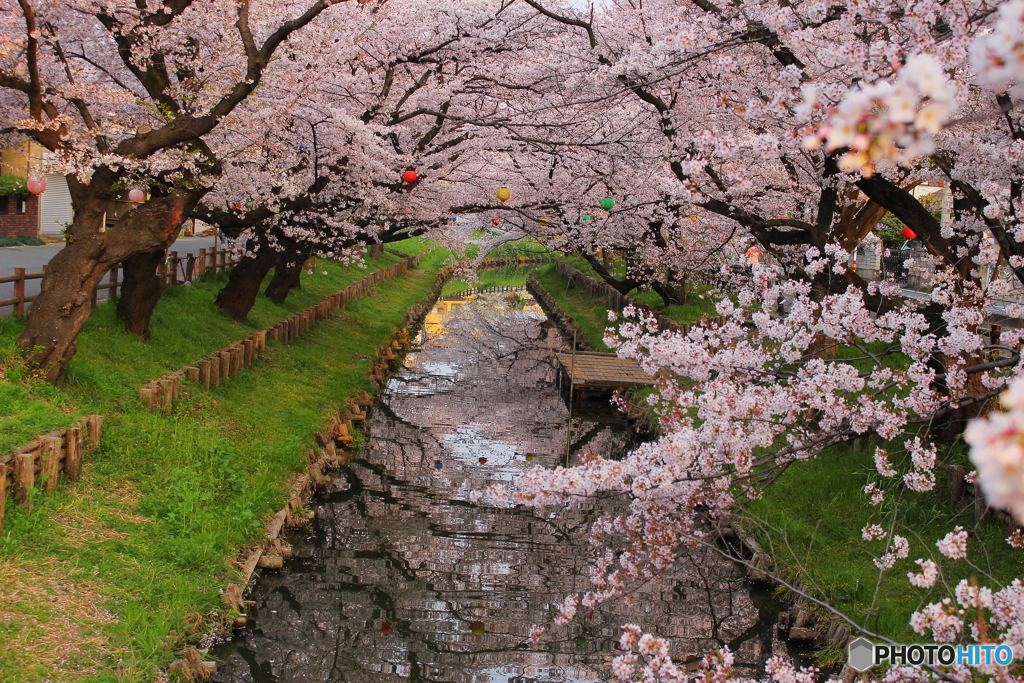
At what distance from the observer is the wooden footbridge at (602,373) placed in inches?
711

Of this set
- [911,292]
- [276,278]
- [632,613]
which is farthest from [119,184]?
[911,292]

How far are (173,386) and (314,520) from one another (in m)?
2.77

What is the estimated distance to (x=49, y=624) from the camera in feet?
21.0

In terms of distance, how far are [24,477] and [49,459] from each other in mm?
510

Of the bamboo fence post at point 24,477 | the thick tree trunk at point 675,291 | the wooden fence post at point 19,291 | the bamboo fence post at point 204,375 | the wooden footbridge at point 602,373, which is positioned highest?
the thick tree trunk at point 675,291

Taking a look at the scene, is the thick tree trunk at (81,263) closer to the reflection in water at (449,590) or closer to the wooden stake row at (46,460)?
the wooden stake row at (46,460)

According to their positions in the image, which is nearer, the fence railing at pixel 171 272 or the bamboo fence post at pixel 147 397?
the bamboo fence post at pixel 147 397

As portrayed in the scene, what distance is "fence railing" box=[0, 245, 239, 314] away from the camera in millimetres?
11820

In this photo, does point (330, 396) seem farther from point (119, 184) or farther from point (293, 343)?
point (119, 184)

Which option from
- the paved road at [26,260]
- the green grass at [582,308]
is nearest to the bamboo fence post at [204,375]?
the paved road at [26,260]

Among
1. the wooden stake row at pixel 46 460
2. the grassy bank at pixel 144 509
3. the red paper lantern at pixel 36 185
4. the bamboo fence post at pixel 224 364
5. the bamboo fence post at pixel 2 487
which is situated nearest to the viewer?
the grassy bank at pixel 144 509

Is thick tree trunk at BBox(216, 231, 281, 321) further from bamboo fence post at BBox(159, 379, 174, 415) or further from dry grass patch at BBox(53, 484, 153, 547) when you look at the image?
dry grass patch at BBox(53, 484, 153, 547)

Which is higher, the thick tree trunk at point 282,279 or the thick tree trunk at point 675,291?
the thick tree trunk at point 675,291

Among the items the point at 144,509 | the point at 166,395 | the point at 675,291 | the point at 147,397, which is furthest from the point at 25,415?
the point at 675,291
